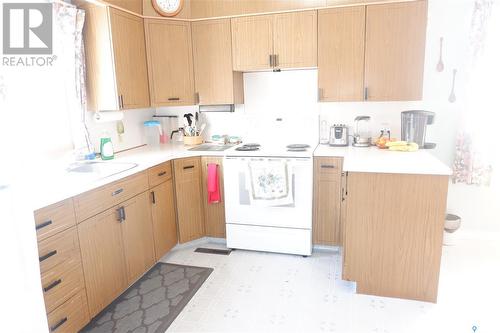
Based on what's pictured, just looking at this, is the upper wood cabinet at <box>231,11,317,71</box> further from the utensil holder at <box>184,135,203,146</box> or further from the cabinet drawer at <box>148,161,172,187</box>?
the cabinet drawer at <box>148,161,172,187</box>

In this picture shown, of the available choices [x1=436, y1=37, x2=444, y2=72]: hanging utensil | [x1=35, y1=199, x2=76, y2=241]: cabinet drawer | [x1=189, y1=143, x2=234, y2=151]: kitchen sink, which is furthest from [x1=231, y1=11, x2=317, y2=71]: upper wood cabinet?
[x1=35, y1=199, x2=76, y2=241]: cabinet drawer

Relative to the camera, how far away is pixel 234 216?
3186 mm

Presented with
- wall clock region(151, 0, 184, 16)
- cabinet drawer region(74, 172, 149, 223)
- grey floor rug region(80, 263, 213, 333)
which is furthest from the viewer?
wall clock region(151, 0, 184, 16)

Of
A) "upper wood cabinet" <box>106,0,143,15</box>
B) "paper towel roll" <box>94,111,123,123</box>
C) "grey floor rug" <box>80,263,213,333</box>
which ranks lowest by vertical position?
"grey floor rug" <box>80,263,213,333</box>

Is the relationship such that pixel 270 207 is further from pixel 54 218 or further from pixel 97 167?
pixel 54 218

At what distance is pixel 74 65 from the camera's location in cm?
266

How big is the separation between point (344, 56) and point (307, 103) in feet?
1.93

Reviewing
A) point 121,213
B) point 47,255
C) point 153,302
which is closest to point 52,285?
point 47,255

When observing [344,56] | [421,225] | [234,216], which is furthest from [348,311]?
[344,56]

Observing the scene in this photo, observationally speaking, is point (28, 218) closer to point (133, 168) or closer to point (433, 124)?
point (133, 168)

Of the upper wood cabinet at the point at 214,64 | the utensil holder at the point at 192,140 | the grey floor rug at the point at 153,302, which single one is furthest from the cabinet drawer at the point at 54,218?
the upper wood cabinet at the point at 214,64

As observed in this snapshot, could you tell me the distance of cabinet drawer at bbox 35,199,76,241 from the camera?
1.79 metres

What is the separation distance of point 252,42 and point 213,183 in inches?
53.2

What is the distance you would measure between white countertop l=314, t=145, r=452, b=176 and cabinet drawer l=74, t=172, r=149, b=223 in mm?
1449
